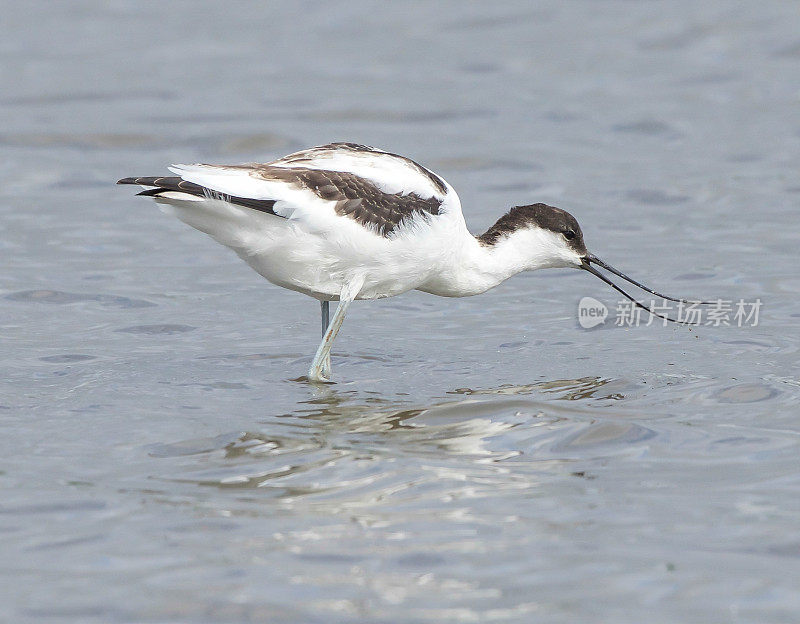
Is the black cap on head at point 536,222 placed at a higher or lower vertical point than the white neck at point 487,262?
higher

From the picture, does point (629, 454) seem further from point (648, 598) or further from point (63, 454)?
point (63, 454)

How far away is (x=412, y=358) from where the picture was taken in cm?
880

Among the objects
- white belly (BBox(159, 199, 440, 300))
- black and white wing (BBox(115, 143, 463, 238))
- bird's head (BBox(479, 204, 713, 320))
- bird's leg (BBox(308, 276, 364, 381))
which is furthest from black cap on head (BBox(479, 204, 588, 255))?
bird's leg (BBox(308, 276, 364, 381))

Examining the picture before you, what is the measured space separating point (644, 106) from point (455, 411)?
9626 millimetres

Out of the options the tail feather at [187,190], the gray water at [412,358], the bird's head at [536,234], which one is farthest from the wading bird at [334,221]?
the gray water at [412,358]

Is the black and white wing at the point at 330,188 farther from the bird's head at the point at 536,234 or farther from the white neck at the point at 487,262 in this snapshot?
the bird's head at the point at 536,234

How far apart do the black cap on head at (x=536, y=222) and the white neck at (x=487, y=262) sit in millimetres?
43

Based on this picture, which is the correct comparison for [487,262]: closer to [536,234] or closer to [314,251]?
[536,234]

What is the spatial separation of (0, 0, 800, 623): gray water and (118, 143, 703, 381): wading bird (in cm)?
63

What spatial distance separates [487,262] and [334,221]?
4.66 feet

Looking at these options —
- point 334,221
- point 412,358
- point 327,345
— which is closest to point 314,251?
point 334,221

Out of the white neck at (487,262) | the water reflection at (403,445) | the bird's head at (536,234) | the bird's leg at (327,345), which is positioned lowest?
the water reflection at (403,445)

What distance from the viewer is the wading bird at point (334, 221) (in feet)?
24.3

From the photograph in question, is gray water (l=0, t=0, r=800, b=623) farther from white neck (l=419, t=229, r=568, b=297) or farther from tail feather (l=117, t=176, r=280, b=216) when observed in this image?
tail feather (l=117, t=176, r=280, b=216)
